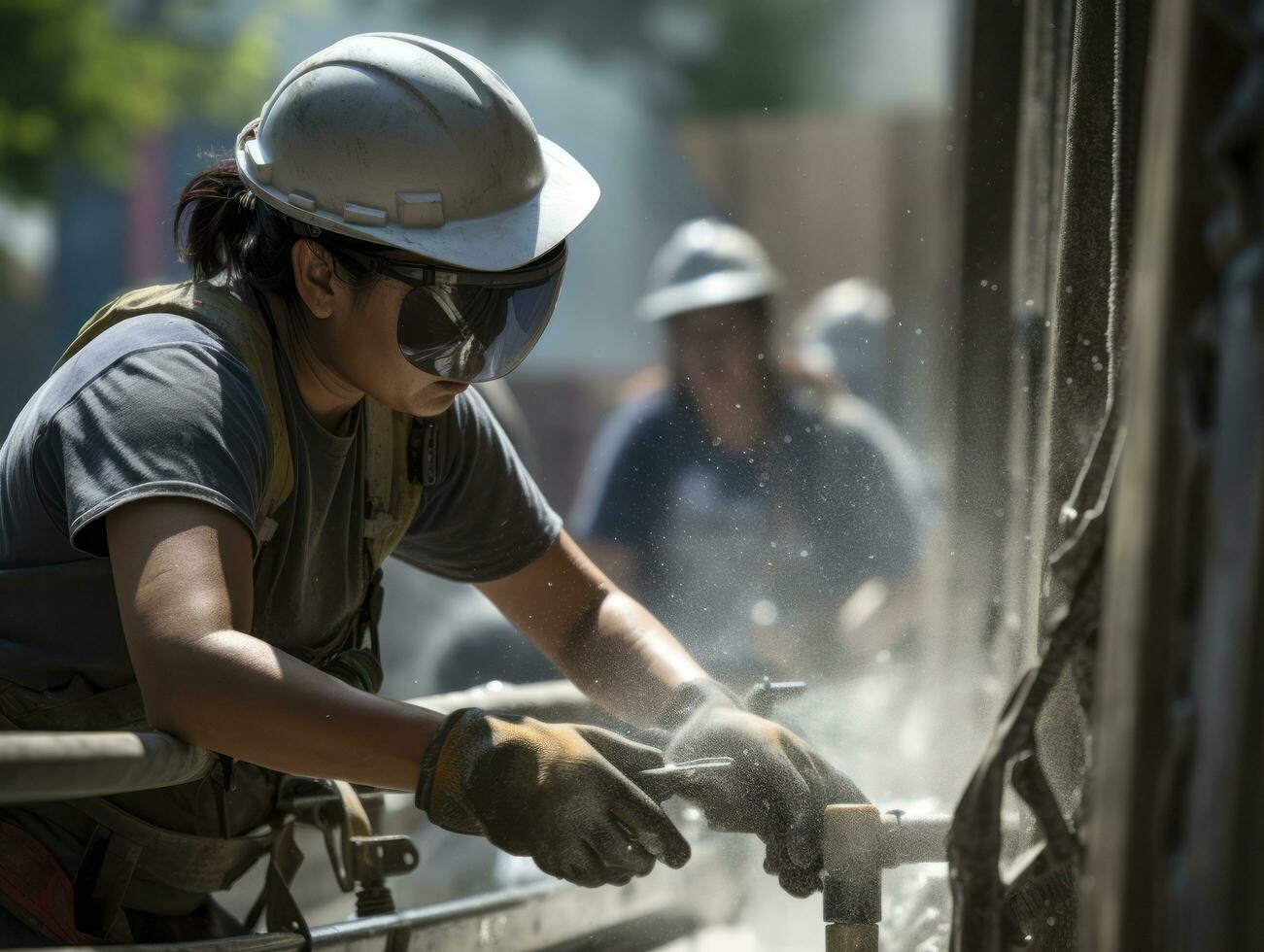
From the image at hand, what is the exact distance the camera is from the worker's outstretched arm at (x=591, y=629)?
258 cm

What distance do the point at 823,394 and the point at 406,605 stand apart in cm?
220

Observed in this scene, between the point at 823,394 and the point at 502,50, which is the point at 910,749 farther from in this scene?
the point at 502,50

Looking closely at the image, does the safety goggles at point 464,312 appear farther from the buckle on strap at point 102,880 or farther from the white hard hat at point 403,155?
the buckle on strap at point 102,880

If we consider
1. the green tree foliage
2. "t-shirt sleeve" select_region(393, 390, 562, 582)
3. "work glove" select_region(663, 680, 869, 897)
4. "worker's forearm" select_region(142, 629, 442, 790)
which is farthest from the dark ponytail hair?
the green tree foliage

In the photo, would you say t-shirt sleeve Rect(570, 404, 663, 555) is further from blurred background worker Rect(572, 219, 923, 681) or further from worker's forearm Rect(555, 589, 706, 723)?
worker's forearm Rect(555, 589, 706, 723)

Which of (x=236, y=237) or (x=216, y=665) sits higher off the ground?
(x=236, y=237)

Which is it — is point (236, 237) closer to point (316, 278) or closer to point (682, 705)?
point (316, 278)

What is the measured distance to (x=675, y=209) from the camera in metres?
15.2

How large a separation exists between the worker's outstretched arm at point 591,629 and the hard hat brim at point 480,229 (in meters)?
0.71

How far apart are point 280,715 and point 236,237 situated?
2.82 ft

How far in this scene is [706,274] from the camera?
5680 millimetres

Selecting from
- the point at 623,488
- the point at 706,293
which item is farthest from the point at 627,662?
the point at 706,293

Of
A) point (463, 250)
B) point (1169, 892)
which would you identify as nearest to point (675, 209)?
point (463, 250)

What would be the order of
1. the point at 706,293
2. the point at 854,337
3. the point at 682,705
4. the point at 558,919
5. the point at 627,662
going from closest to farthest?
the point at 682,705, the point at 627,662, the point at 558,919, the point at 706,293, the point at 854,337
